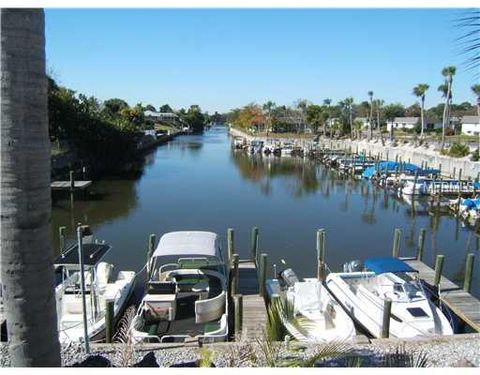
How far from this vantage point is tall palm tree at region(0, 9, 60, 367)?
398 cm

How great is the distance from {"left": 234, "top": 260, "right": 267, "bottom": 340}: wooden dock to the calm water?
114 inches

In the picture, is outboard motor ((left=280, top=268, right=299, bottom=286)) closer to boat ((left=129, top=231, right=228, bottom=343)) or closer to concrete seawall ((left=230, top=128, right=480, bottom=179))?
boat ((left=129, top=231, right=228, bottom=343))

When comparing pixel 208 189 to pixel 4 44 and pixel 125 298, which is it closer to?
pixel 125 298

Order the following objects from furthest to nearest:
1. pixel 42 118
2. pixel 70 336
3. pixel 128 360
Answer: pixel 70 336 → pixel 128 360 → pixel 42 118

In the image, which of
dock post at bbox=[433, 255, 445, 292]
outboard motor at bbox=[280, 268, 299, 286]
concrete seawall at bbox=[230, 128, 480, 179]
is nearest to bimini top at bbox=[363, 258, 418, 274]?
dock post at bbox=[433, 255, 445, 292]

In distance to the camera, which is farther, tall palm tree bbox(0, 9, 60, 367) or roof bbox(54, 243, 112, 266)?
roof bbox(54, 243, 112, 266)

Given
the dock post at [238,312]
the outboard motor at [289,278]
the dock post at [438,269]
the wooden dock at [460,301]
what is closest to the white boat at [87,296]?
the dock post at [238,312]

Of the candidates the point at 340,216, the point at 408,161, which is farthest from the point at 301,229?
the point at 408,161

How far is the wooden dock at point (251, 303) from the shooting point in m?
11.7

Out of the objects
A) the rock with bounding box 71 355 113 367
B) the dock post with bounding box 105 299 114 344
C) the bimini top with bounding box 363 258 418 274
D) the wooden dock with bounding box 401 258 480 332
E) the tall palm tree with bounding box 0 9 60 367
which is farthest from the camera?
the bimini top with bounding box 363 258 418 274

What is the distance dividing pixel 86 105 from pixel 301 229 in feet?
106

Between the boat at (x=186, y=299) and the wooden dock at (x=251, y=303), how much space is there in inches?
26.6

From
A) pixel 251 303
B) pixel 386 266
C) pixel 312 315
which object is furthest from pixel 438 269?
pixel 251 303

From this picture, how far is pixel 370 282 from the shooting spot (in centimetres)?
1470
